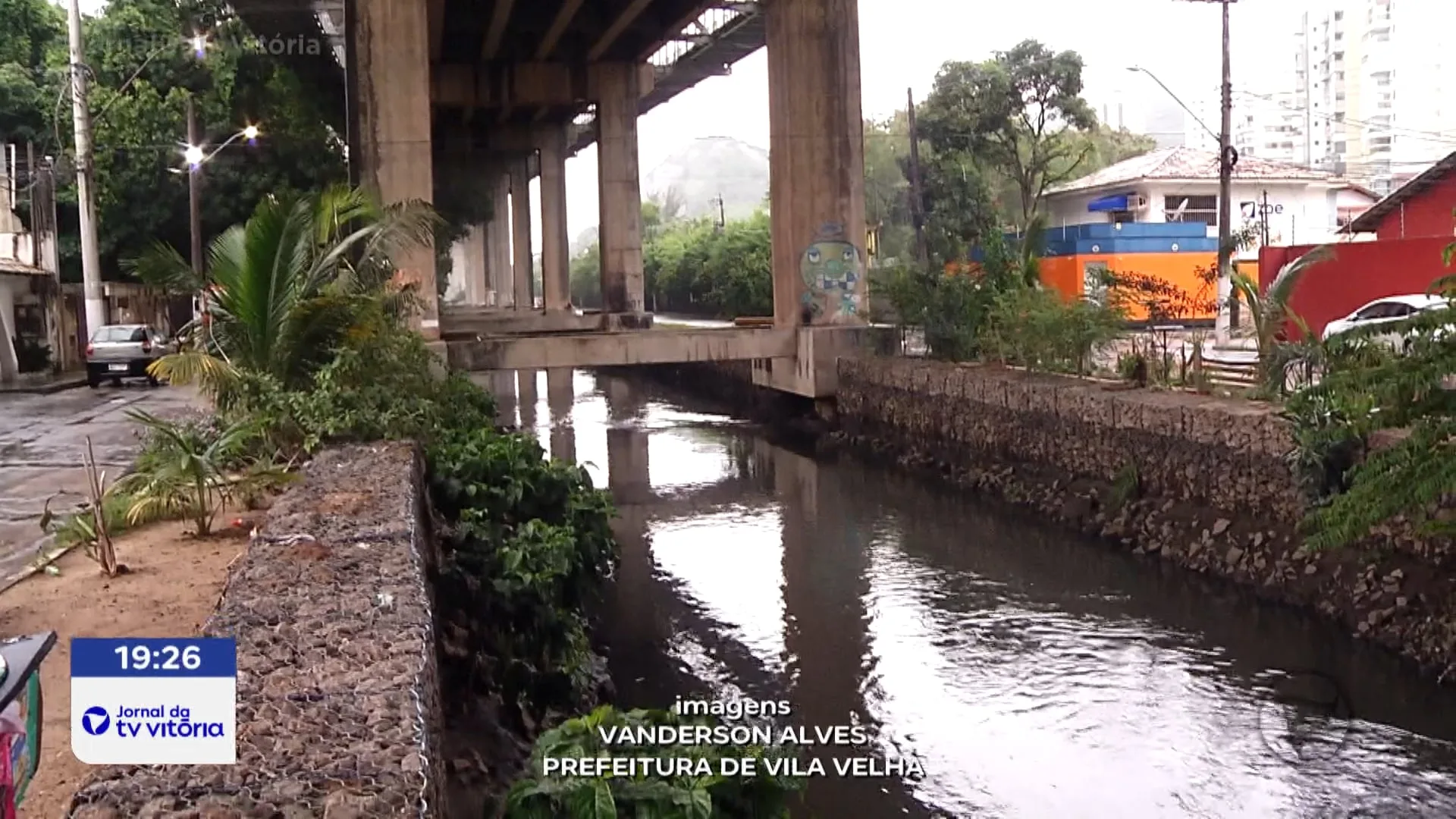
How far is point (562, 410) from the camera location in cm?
2928

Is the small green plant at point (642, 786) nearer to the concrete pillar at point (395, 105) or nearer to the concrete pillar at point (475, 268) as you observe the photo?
the concrete pillar at point (395, 105)

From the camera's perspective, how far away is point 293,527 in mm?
6359

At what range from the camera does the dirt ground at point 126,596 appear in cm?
635

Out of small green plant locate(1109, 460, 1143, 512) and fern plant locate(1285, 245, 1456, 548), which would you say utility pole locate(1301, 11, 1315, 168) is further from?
fern plant locate(1285, 245, 1456, 548)

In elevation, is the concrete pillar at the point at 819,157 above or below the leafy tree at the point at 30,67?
below

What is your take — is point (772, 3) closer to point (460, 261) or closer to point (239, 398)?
point (239, 398)

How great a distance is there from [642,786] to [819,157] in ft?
61.5

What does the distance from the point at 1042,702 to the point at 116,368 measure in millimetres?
21376

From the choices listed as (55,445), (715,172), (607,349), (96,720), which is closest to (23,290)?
(55,445)

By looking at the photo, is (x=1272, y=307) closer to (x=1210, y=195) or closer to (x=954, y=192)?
(x=954, y=192)

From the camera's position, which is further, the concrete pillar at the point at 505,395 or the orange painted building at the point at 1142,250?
the orange painted building at the point at 1142,250

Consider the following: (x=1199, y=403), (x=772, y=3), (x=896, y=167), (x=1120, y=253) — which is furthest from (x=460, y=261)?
(x=1199, y=403)

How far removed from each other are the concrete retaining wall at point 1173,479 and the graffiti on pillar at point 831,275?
3.08 metres

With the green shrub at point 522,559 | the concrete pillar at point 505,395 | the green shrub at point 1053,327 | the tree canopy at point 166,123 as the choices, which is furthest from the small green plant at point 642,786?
the tree canopy at point 166,123
